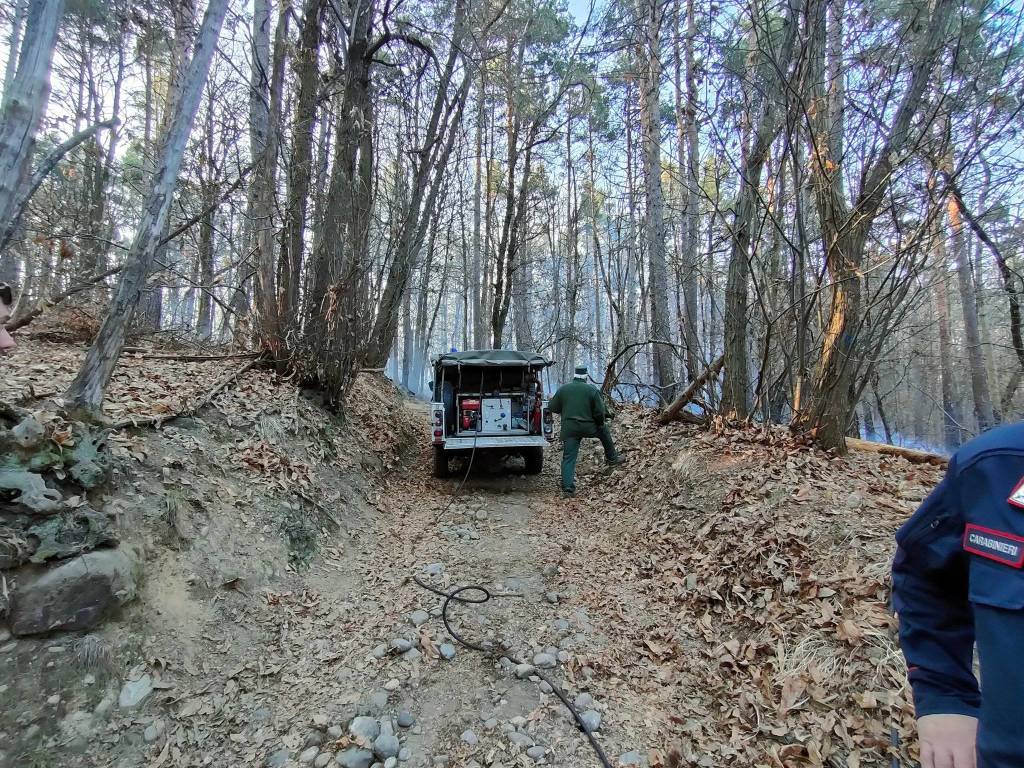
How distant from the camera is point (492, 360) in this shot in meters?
7.62

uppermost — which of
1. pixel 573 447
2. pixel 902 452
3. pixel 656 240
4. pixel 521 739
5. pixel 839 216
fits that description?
pixel 656 240

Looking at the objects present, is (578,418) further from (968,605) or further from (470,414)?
(968,605)

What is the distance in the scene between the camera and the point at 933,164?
13.9 ft

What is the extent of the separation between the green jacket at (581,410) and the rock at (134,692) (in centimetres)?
572

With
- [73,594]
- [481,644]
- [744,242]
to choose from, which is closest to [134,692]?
[73,594]

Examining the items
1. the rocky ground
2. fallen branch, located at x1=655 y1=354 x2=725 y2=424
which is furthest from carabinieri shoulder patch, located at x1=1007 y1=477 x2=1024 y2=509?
fallen branch, located at x1=655 y1=354 x2=725 y2=424

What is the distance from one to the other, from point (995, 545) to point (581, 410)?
21.0 ft

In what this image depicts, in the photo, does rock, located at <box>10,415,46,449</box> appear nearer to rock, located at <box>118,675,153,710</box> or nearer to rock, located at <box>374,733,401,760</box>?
rock, located at <box>118,675,153,710</box>

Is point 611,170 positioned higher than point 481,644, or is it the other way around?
point 611,170

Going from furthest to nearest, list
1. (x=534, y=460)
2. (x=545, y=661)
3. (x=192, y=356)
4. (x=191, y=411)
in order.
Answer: (x=534, y=460) → (x=192, y=356) → (x=191, y=411) → (x=545, y=661)

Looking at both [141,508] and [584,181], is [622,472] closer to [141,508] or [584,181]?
[141,508]

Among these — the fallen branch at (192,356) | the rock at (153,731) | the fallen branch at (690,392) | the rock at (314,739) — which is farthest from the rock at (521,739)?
the fallen branch at (192,356)

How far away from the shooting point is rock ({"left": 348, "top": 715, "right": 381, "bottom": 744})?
2.56 m

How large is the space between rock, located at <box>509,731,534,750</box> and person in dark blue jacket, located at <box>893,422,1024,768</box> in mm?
2060
